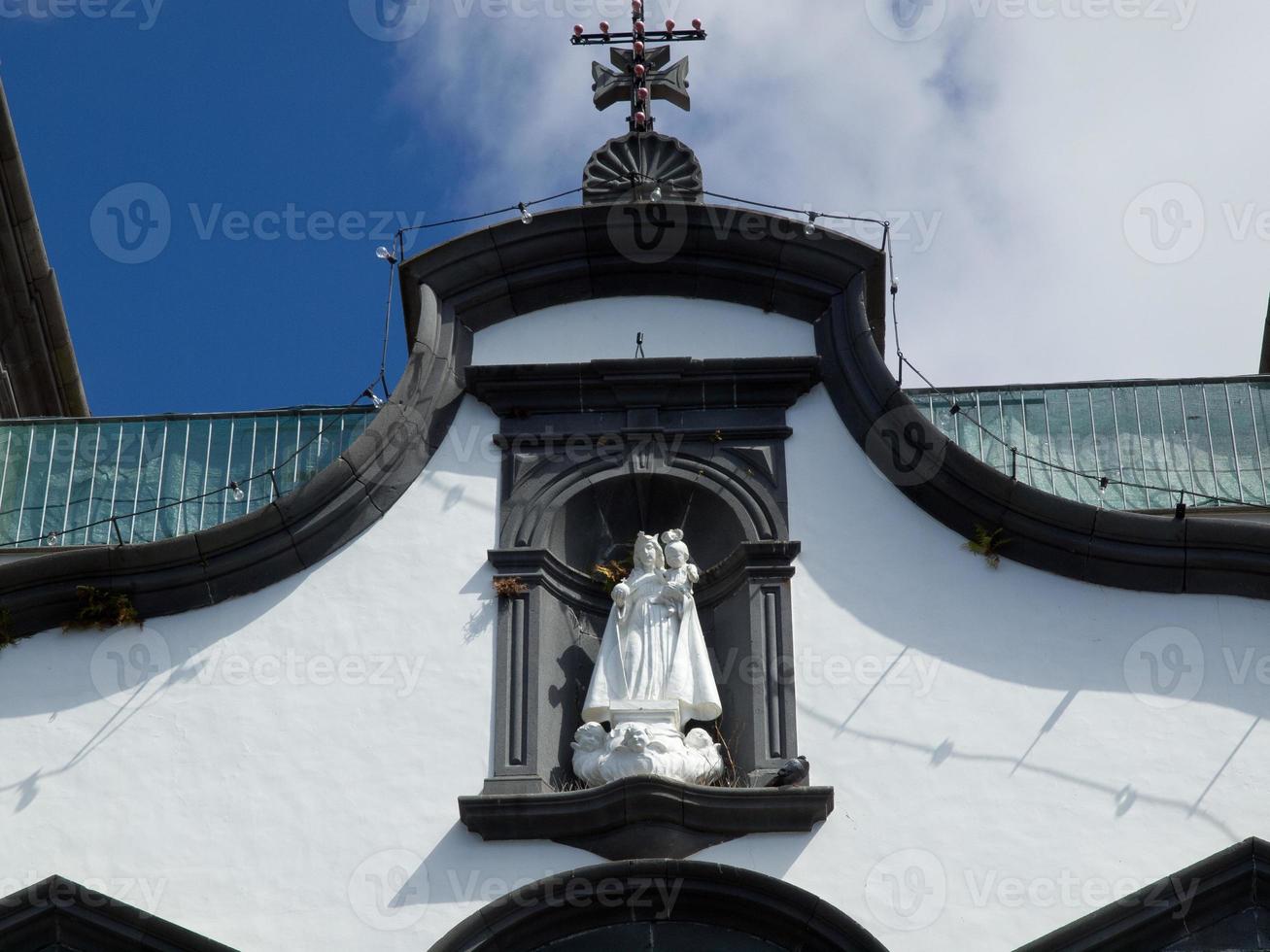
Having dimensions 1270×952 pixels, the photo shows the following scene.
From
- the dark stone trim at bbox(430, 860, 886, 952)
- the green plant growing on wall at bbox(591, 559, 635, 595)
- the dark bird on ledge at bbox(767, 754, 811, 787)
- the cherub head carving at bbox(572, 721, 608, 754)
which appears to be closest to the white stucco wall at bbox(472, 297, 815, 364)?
the green plant growing on wall at bbox(591, 559, 635, 595)

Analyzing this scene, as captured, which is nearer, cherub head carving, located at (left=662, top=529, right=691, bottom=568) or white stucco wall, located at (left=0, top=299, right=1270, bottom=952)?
white stucco wall, located at (left=0, top=299, right=1270, bottom=952)

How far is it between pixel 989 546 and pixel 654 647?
2.27 meters

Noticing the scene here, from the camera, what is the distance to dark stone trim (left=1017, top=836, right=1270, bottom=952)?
49.3ft

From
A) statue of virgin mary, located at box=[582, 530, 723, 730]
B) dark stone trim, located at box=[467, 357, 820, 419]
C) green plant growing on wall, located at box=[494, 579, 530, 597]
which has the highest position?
dark stone trim, located at box=[467, 357, 820, 419]

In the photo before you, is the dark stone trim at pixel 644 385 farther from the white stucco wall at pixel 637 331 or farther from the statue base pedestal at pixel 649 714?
the statue base pedestal at pixel 649 714

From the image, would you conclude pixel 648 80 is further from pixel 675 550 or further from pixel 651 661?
pixel 651 661

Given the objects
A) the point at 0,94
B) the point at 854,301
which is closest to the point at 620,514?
the point at 854,301

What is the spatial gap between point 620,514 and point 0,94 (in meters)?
6.10

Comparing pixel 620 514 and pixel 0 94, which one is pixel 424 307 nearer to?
pixel 620 514

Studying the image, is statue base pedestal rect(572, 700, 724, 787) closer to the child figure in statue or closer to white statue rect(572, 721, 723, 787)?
white statue rect(572, 721, 723, 787)

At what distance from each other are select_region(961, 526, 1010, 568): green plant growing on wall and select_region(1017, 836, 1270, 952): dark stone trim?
8.28 feet

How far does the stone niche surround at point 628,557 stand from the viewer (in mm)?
15648

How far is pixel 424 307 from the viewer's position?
18297 millimetres

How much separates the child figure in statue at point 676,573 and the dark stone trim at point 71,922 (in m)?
3.78
